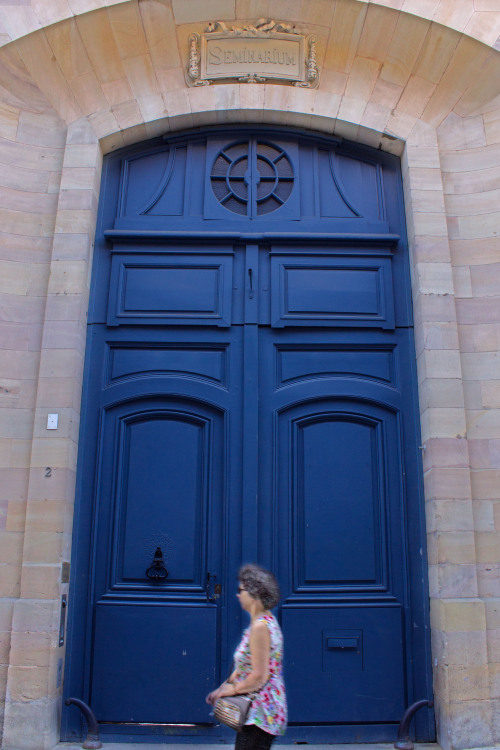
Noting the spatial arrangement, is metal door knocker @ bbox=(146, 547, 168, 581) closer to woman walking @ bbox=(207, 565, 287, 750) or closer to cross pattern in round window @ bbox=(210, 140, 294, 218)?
woman walking @ bbox=(207, 565, 287, 750)

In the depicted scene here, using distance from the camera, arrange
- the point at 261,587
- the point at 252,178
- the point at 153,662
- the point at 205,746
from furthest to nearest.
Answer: the point at 252,178, the point at 153,662, the point at 205,746, the point at 261,587

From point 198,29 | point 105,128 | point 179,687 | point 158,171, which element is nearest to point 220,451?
point 179,687

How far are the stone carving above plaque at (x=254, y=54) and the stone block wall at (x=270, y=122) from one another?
9 centimetres

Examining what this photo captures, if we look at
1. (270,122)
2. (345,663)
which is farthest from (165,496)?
(270,122)

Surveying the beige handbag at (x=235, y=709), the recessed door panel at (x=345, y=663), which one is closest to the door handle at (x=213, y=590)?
the recessed door panel at (x=345, y=663)

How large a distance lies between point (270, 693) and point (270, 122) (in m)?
4.82

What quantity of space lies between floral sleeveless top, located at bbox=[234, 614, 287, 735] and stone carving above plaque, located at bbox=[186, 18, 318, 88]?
15.8ft

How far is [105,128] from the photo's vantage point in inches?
224

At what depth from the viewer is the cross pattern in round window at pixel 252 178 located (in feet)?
18.8

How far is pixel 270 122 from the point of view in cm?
589

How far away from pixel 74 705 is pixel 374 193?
4827 millimetres

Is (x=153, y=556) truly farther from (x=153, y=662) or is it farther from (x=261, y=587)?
(x=261, y=587)

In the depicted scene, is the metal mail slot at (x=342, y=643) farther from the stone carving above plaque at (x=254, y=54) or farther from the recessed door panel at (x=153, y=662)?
the stone carving above plaque at (x=254, y=54)

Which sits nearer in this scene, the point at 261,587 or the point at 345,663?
the point at 261,587
